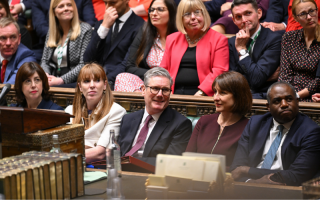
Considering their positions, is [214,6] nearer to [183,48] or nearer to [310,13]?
[183,48]

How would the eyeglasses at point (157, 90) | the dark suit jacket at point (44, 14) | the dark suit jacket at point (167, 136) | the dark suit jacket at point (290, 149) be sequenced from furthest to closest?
the dark suit jacket at point (44, 14) → the eyeglasses at point (157, 90) → the dark suit jacket at point (167, 136) → the dark suit jacket at point (290, 149)

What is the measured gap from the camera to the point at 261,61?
357 cm

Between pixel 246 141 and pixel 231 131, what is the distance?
0.14 meters

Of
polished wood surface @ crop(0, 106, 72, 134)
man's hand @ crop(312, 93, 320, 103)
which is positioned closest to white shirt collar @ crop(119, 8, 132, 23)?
man's hand @ crop(312, 93, 320, 103)

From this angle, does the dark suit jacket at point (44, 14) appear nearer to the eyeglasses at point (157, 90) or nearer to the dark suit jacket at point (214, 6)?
the dark suit jacket at point (214, 6)

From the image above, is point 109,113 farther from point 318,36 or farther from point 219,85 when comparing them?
point 318,36

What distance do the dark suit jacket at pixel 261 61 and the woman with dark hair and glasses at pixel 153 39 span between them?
2.30 ft

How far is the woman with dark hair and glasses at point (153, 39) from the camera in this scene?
412 centimetres

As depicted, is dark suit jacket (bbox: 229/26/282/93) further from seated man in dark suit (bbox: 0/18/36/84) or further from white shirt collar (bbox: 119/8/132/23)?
seated man in dark suit (bbox: 0/18/36/84)

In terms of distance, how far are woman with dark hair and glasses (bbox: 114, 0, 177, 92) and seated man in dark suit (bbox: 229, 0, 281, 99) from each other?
655mm

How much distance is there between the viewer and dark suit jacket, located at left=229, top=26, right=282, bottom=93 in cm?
351

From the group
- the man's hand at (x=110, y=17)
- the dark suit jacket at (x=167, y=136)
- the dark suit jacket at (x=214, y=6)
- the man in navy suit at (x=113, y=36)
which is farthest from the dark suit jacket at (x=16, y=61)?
the dark suit jacket at (x=214, y=6)

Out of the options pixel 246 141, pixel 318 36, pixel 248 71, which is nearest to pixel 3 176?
pixel 246 141

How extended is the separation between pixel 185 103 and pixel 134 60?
102 cm
